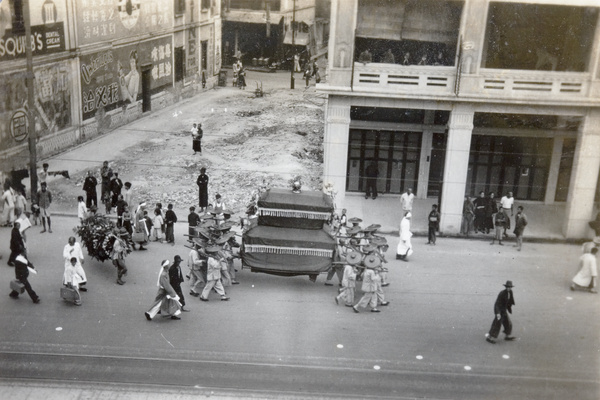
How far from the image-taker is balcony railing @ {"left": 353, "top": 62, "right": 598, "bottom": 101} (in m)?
19.1

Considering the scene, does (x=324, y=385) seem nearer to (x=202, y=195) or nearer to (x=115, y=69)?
(x=202, y=195)

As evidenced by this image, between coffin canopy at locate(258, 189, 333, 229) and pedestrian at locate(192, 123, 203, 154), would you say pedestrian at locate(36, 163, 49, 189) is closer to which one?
pedestrian at locate(192, 123, 203, 154)

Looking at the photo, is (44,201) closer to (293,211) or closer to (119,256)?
(119,256)

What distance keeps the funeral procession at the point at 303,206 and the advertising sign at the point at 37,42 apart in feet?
0.24

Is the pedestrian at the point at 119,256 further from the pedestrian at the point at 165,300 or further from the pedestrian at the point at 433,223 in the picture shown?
the pedestrian at the point at 433,223

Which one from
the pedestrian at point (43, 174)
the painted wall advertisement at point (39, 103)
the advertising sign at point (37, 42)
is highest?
the advertising sign at point (37, 42)

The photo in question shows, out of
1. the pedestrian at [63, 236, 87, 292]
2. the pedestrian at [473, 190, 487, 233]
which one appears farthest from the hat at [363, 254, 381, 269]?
the pedestrian at [473, 190, 487, 233]

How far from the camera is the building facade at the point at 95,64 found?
799 inches

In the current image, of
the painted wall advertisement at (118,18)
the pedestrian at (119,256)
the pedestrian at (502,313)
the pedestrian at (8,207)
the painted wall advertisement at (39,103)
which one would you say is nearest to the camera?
the pedestrian at (502,313)

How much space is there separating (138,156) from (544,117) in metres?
15.0

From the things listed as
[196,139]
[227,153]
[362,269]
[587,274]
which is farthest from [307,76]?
[587,274]

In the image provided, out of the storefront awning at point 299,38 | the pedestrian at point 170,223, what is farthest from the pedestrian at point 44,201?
the storefront awning at point 299,38

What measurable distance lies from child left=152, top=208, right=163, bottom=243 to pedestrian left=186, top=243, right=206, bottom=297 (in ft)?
10.0

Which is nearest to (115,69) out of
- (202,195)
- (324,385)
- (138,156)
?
(138,156)
